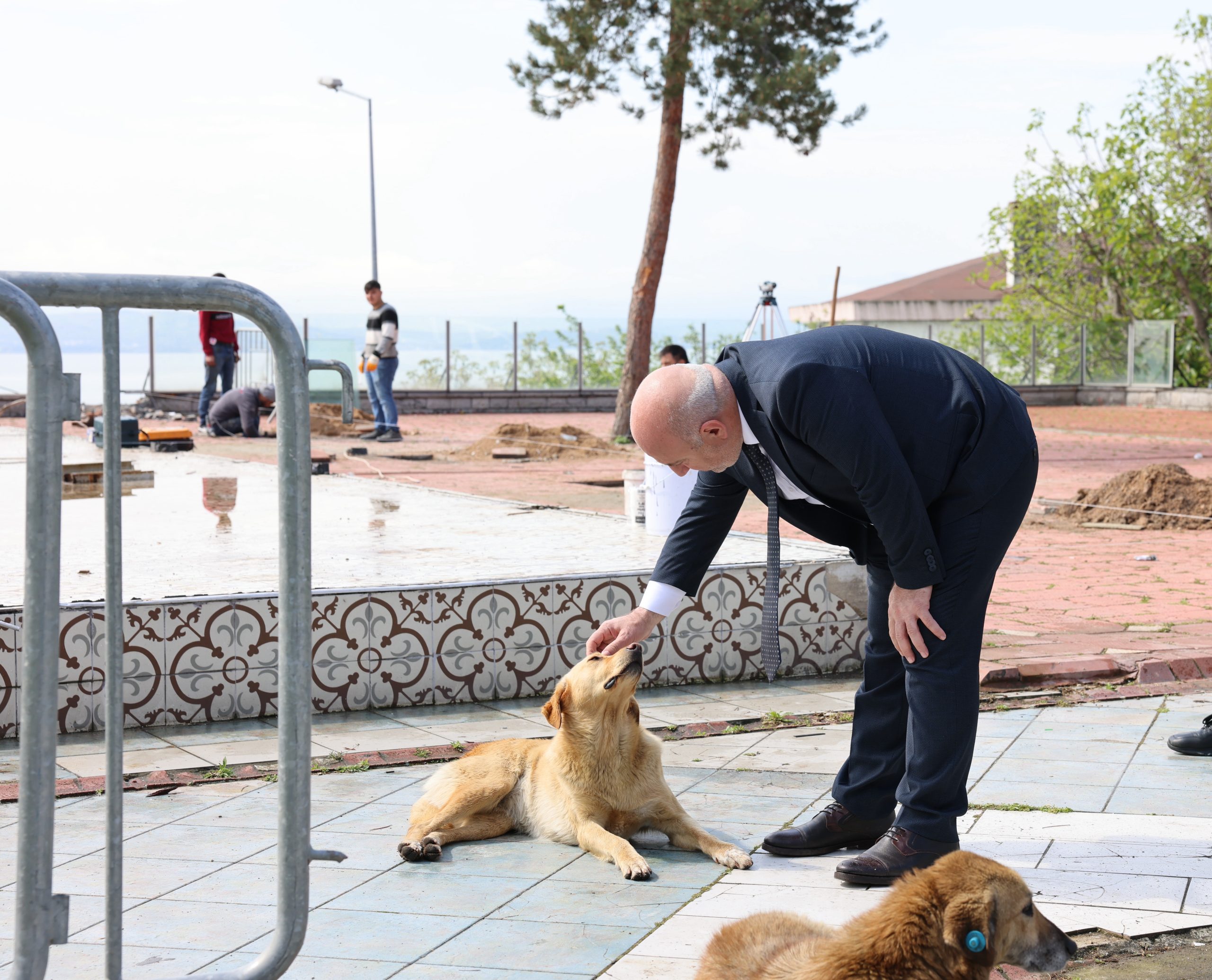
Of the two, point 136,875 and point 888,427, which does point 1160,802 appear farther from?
point 136,875

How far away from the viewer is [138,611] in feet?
19.1

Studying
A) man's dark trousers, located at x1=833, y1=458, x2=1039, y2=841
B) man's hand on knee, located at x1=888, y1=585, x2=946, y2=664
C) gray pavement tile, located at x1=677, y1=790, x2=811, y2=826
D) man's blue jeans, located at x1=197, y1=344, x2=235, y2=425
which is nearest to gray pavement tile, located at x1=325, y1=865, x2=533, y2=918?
gray pavement tile, located at x1=677, y1=790, x2=811, y2=826

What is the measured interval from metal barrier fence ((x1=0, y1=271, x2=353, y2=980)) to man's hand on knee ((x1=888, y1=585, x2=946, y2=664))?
187cm

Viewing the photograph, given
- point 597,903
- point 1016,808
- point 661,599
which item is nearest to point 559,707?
point 661,599

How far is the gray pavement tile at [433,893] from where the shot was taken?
12.3 feet

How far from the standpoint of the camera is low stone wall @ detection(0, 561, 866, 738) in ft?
19.2

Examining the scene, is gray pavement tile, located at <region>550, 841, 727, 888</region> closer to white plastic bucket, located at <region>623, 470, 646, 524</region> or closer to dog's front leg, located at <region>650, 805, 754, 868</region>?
dog's front leg, located at <region>650, 805, 754, 868</region>

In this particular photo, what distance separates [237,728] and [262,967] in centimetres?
376

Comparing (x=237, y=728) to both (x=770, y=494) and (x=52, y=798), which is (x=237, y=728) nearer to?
(x=770, y=494)

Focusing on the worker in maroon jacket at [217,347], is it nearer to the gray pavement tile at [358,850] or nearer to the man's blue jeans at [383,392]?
the man's blue jeans at [383,392]

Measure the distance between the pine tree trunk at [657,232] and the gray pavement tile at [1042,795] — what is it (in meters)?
17.7

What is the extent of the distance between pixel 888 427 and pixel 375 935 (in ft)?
6.18

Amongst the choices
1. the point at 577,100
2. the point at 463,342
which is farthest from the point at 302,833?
the point at 463,342

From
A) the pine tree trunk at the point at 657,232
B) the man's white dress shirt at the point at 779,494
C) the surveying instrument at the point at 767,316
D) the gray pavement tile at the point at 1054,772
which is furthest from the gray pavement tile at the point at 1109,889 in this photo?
the pine tree trunk at the point at 657,232
